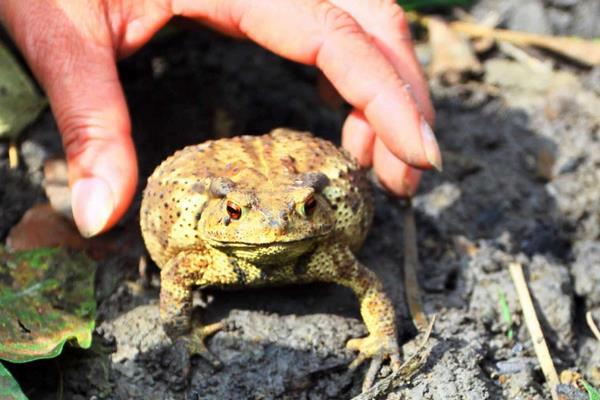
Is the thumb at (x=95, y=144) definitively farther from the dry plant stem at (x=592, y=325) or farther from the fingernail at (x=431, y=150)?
the dry plant stem at (x=592, y=325)

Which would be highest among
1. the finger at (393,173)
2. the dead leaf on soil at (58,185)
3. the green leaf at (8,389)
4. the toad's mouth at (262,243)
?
the toad's mouth at (262,243)

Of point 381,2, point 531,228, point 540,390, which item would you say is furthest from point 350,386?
point 381,2

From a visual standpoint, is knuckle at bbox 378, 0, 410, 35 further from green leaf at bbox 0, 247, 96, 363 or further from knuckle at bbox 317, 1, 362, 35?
green leaf at bbox 0, 247, 96, 363

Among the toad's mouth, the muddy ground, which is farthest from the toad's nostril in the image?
the muddy ground

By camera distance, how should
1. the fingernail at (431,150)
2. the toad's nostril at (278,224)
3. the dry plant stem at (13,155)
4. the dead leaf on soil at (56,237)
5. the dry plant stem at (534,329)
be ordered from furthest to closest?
the dry plant stem at (13,155) → the dead leaf on soil at (56,237) → the fingernail at (431,150) → the dry plant stem at (534,329) → the toad's nostril at (278,224)

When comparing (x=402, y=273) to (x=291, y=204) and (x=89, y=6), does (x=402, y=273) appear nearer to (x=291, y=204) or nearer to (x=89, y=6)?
(x=291, y=204)

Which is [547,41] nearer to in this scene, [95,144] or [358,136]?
[358,136]

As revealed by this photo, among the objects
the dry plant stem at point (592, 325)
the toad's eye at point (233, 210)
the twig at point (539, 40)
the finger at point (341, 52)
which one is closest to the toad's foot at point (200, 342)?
the toad's eye at point (233, 210)

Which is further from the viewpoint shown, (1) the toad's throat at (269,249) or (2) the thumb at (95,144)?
(2) the thumb at (95,144)
